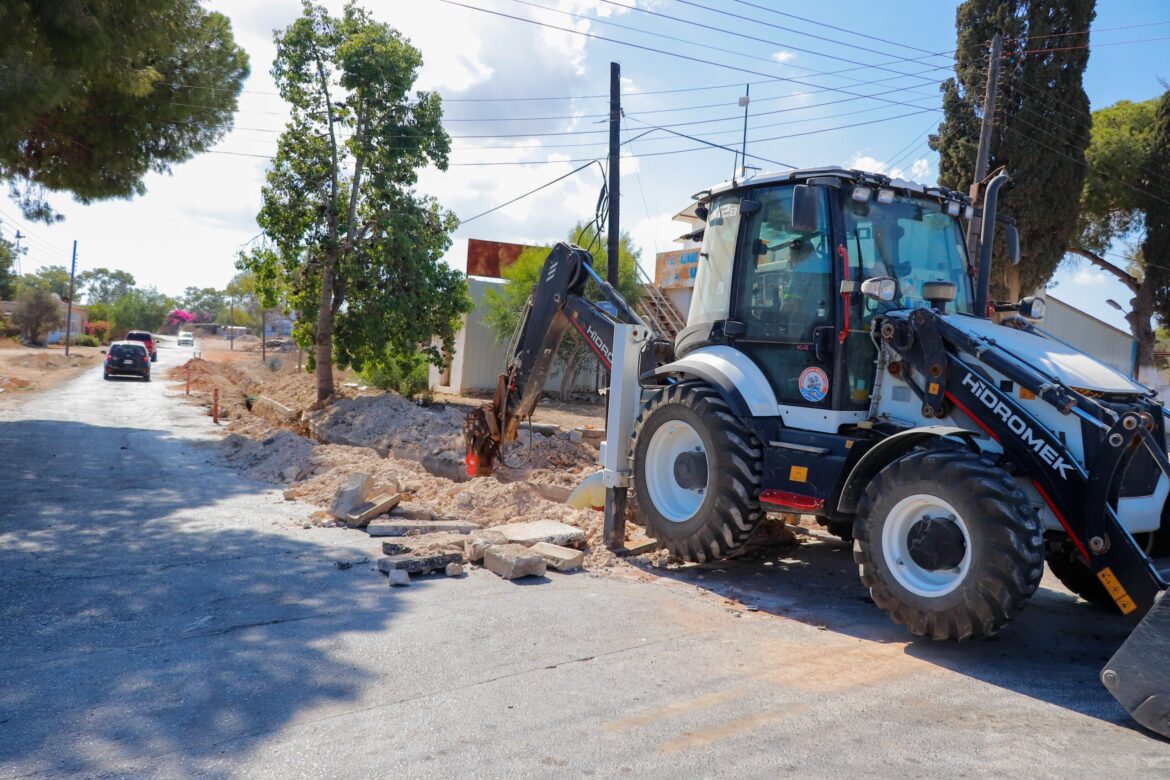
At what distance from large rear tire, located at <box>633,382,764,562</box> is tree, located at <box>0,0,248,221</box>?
9.99 m

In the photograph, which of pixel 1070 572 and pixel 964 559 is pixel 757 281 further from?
pixel 1070 572

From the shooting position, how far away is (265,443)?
1421 cm

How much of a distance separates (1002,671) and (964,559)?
73 cm

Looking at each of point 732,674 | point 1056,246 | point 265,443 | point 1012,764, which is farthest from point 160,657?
point 1056,246

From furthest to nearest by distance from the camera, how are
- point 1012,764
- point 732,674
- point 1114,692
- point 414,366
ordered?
point 414,366 → point 732,674 → point 1114,692 → point 1012,764

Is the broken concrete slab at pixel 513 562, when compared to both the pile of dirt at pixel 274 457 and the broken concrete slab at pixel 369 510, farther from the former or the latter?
the pile of dirt at pixel 274 457

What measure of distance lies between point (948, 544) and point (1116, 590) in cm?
89

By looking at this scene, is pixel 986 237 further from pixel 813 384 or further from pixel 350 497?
pixel 350 497

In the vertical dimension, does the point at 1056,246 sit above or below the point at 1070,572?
above

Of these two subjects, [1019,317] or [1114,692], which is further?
[1019,317]

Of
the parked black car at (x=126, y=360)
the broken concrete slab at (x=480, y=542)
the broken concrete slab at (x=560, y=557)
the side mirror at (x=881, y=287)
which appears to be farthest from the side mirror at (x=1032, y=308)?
the parked black car at (x=126, y=360)

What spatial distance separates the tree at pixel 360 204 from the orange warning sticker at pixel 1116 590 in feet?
56.1

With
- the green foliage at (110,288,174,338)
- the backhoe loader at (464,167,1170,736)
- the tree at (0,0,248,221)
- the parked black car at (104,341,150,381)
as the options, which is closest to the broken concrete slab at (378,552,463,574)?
the backhoe loader at (464,167,1170,736)

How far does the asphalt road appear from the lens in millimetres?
3826
